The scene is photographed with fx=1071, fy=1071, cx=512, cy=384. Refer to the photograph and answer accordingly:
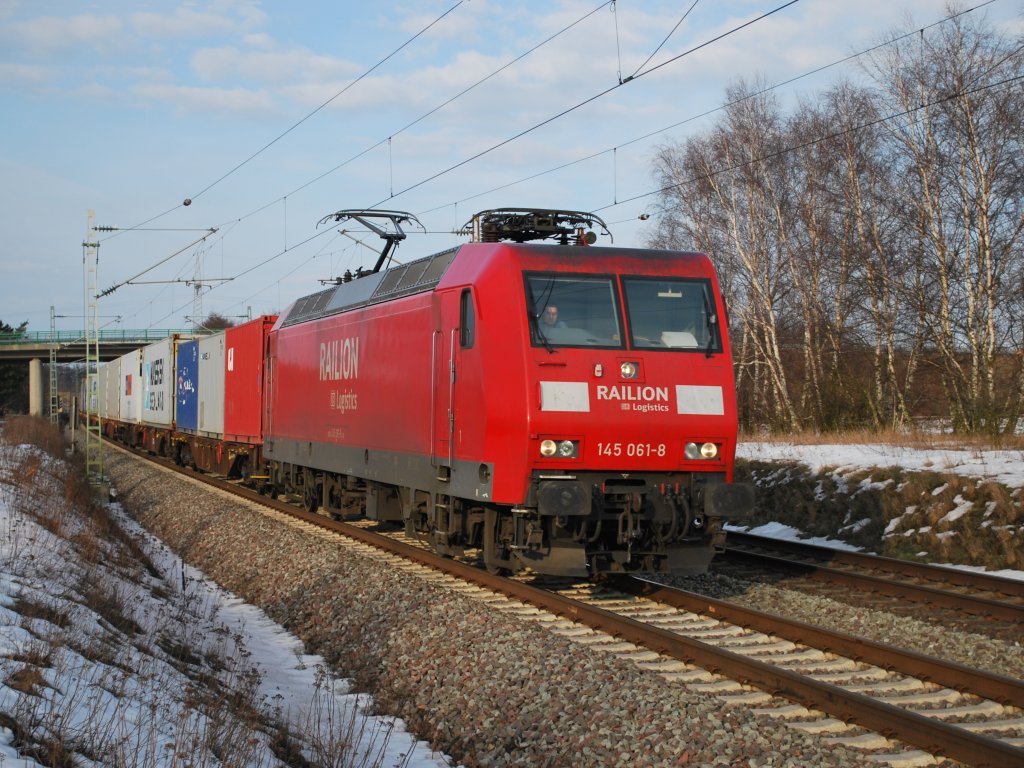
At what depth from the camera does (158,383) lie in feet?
109

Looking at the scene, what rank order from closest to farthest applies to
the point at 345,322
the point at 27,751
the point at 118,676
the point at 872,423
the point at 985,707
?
the point at 27,751 < the point at 985,707 < the point at 118,676 < the point at 345,322 < the point at 872,423

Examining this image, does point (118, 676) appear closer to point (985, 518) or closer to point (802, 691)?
point (802, 691)

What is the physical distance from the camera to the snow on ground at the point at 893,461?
13.3 metres

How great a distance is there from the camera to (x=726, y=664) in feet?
24.2

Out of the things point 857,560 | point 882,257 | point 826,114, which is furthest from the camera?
point 826,114

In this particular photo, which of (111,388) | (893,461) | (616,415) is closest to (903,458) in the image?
(893,461)

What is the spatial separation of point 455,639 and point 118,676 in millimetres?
2674

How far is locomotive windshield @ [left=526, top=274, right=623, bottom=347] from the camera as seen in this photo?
9.79m

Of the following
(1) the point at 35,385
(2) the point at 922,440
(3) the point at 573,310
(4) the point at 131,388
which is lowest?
(2) the point at 922,440

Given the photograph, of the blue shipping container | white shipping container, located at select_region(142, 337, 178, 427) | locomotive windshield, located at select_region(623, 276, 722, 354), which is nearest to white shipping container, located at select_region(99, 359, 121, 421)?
white shipping container, located at select_region(142, 337, 178, 427)

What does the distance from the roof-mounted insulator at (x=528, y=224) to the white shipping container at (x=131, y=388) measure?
28384 millimetres

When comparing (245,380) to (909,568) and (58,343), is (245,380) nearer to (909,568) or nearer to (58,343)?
(909,568)

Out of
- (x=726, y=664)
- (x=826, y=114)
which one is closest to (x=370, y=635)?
(x=726, y=664)

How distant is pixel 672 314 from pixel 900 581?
11.9 ft
